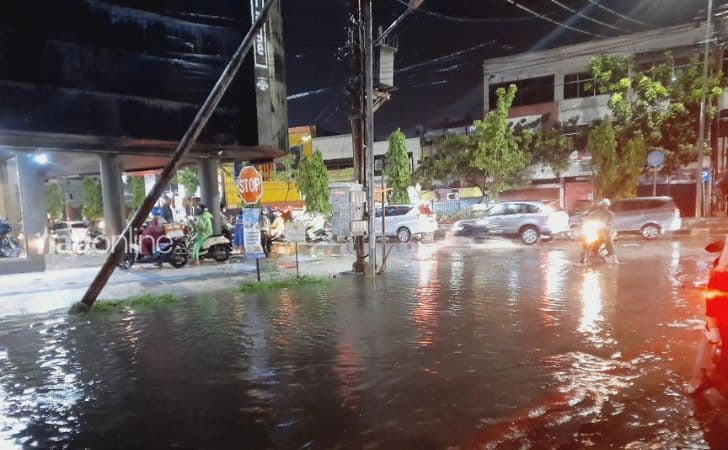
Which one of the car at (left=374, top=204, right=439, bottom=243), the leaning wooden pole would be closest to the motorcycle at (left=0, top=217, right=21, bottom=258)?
the leaning wooden pole

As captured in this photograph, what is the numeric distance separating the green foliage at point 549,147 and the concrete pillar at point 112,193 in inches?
886

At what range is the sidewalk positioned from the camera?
32.2 ft

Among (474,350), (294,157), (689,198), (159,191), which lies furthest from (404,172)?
(474,350)

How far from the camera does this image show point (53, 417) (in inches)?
173

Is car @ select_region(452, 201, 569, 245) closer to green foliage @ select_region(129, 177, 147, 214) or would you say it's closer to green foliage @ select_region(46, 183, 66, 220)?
green foliage @ select_region(129, 177, 147, 214)

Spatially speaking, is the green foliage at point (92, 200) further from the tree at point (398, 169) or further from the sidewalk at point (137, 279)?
the sidewalk at point (137, 279)

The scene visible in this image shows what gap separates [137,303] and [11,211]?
25.1ft

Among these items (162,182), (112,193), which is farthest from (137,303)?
(112,193)

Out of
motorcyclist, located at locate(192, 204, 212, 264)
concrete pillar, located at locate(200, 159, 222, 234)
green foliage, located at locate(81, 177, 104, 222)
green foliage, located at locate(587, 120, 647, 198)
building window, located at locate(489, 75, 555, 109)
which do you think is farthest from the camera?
green foliage, located at locate(81, 177, 104, 222)

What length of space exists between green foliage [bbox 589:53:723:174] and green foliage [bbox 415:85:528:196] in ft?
16.7

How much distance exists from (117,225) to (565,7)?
639 inches

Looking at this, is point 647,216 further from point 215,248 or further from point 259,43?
point 215,248

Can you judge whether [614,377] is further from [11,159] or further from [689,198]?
[689,198]

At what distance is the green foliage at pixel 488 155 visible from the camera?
27047mm
